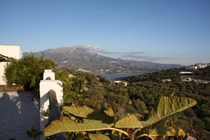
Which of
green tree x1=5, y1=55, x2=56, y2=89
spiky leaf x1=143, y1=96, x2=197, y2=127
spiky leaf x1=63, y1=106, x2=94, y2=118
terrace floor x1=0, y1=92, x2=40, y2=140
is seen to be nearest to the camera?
spiky leaf x1=143, y1=96, x2=197, y2=127

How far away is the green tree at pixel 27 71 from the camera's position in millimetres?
10648

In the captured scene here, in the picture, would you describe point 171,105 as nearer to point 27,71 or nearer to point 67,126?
point 67,126

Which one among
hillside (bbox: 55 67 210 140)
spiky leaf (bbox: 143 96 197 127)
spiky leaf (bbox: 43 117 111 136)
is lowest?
hillside (bbox: 55 67 210 140)

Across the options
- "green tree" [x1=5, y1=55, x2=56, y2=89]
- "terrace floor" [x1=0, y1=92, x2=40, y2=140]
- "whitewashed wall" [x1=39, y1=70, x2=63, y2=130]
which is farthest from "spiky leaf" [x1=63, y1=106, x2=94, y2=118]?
"green tree" [x1=5, y1=55, x2=56, y2=89]

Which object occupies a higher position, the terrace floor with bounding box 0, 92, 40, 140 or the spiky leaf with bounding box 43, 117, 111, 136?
the spiky leaf with bounding box 43, 117, 111, 136

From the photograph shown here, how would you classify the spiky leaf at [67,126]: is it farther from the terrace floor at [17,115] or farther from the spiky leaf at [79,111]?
the terrace floor at [17,115]

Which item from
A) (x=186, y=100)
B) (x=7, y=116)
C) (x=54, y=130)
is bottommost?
(x=7, y=116)

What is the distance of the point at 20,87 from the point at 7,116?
4.73 metres

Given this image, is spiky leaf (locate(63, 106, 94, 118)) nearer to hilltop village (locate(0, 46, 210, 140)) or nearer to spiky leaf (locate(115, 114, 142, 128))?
hilltop village (locate(0, 46, 210, 140))

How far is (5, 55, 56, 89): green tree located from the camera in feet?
34.9

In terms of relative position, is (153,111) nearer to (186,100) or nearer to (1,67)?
(186,100)

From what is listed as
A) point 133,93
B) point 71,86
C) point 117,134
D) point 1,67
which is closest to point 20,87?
point 1,67

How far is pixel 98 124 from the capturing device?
0.77 metres

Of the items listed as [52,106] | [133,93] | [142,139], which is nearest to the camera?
[142,139]
